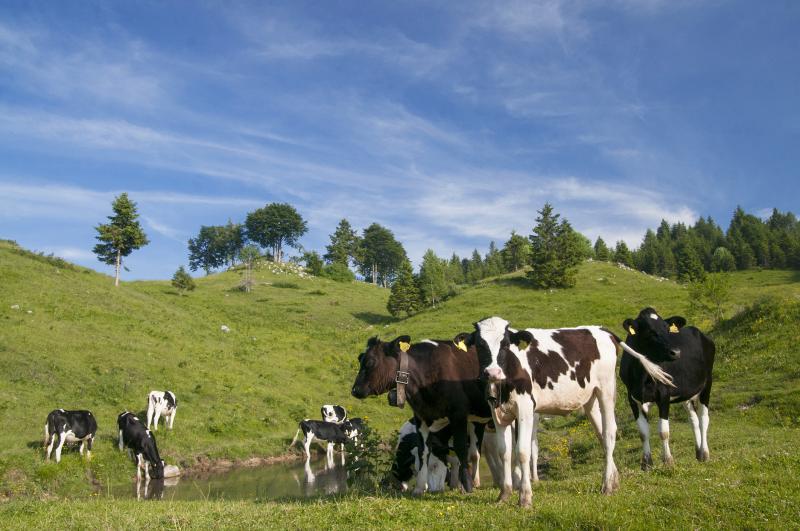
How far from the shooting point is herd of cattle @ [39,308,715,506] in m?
8.13

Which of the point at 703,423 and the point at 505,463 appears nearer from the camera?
the point at 505,463

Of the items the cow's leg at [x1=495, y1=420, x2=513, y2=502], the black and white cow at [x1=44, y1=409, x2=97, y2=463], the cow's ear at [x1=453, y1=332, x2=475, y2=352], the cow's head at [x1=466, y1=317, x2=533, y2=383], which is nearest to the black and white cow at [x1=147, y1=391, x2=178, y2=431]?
the black and white cow at [x1=44, y1=409, x2=97, y2=463]

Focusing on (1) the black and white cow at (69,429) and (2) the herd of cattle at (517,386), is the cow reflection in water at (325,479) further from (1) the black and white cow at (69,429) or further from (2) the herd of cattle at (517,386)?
(1) the black and white cow at (69,429)

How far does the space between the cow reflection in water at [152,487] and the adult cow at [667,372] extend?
1289 cm

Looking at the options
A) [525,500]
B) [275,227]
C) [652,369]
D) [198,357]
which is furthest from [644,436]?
[275,227]

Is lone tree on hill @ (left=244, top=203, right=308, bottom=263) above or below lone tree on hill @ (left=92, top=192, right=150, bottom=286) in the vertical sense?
above

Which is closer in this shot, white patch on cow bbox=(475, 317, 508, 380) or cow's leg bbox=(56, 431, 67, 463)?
white patch on cow bbox=(475, 317, 508, 380)

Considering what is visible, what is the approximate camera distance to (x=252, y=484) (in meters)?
18.6

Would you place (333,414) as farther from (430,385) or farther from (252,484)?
(430,385)

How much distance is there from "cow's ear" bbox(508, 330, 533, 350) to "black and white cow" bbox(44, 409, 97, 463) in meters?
16.5

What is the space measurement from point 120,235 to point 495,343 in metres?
56.6

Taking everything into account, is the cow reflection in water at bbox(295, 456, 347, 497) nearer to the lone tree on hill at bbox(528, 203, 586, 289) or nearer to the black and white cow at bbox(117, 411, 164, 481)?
the black and white cow at bbox(117, 411, 164, 481)

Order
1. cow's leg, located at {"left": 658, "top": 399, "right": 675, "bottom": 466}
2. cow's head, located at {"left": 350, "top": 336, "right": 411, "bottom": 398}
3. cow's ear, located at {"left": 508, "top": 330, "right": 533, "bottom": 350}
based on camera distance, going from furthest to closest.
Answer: cow's leg, located at {"left": 658, "top": 399, "right": 675, "bottom": 466} < cow's head, located at {"left": 350, "top": 336, "right": 411, "bottom": 398} < cow's ear, located at {"left": 508, "top": 330, "right": 533, "bottom": 350}

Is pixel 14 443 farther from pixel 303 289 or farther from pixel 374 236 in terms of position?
pixel 374 236
